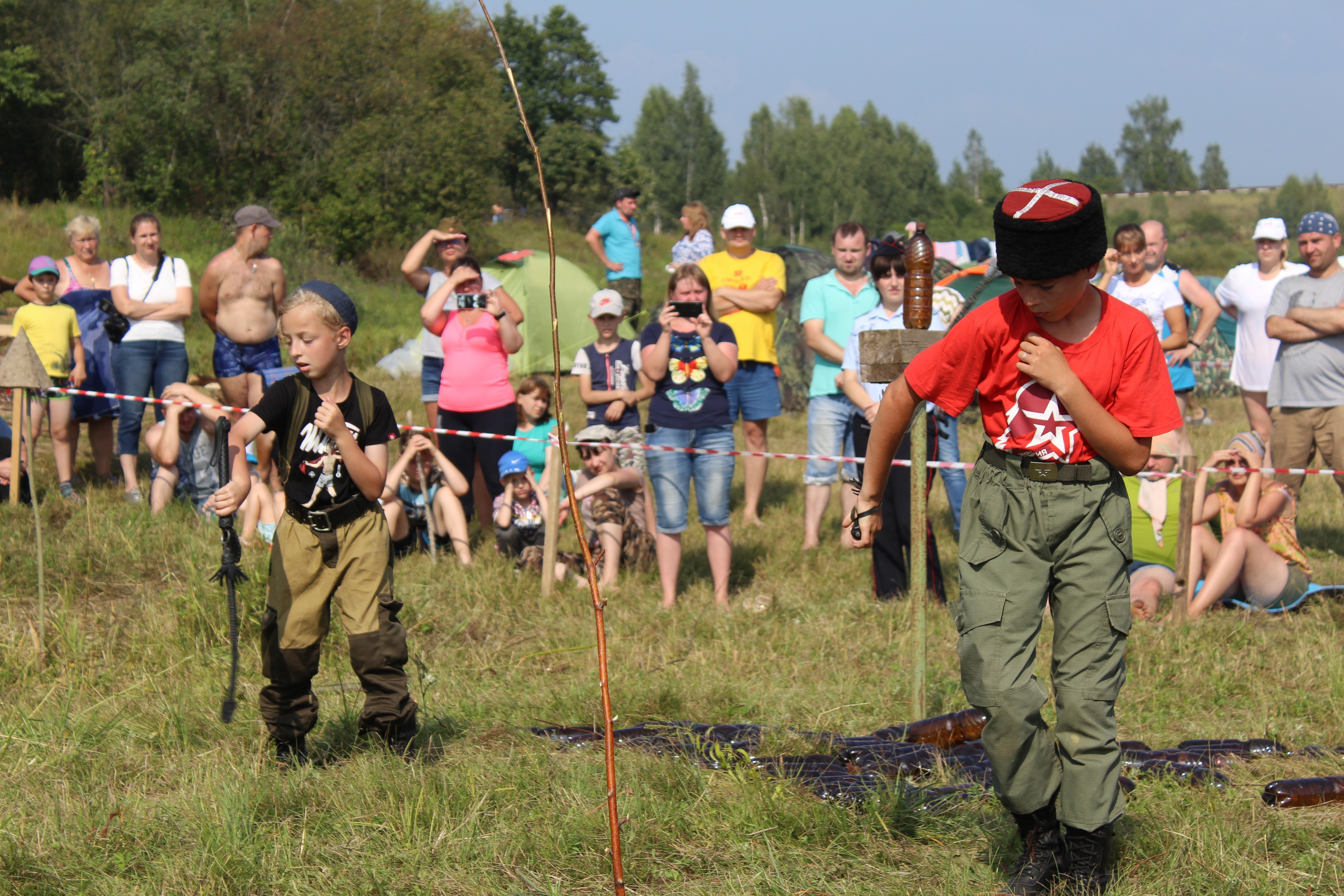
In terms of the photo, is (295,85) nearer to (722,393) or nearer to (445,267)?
(445,267)

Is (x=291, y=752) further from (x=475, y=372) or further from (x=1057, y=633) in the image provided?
(x=475, y=372)

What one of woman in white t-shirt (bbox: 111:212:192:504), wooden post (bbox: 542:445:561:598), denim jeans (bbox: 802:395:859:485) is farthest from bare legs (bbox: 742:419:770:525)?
woman in white t-shirt (bbox: 111:212:192:504)

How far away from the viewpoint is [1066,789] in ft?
9.52

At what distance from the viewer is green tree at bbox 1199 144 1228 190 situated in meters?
120

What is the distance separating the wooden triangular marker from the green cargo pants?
4.61m

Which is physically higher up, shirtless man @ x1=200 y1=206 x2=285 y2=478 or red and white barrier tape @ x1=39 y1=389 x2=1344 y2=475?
shirtless man @ x1=200 y1=206 x2=285 y2=478

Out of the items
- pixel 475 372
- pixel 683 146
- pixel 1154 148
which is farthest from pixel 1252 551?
pixel 1154 148

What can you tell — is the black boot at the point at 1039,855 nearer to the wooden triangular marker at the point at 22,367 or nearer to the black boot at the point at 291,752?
the black boot at the point at 291,752

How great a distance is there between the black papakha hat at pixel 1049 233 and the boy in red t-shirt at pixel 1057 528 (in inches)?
0.7

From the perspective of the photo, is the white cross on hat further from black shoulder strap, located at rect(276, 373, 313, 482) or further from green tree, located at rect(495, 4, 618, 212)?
green tree, located at rect(495, 4, 618, 212)

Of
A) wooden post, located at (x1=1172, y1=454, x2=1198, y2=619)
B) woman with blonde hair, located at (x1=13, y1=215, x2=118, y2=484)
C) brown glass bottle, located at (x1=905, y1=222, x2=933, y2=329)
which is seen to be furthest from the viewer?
woman with blonde hair, located at (x1=13, y1=215, x2=118, y2=484)

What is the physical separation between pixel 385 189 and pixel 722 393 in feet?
74.7

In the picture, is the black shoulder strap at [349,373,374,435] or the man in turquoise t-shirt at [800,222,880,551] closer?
the black shoulder strap at [349,373,374,435]

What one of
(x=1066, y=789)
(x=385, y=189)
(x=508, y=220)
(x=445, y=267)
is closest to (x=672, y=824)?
(x=1066, y=789)
